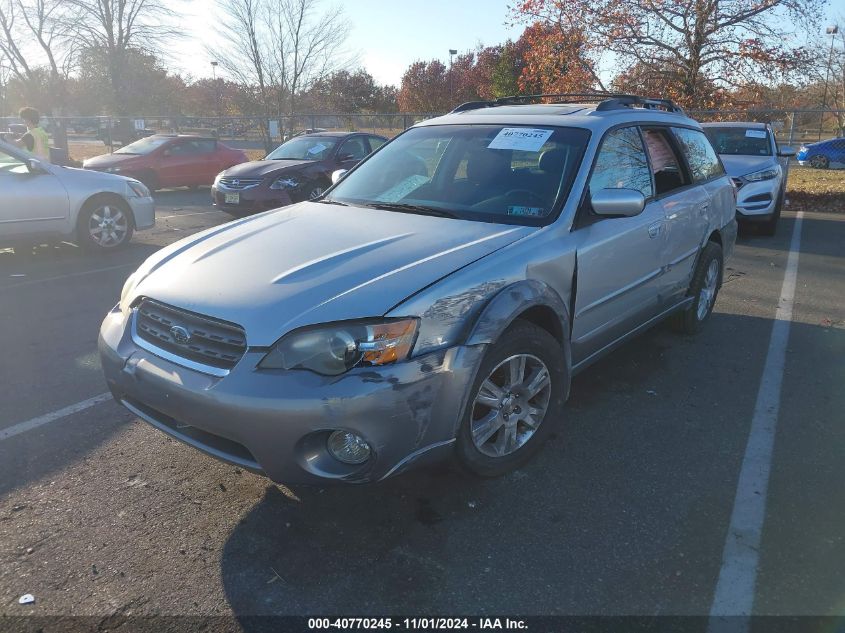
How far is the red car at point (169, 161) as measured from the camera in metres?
14.7

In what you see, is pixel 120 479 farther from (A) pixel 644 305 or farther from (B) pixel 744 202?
(B) pixel 744 202

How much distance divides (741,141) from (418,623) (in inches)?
428

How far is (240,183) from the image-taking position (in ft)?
35.6

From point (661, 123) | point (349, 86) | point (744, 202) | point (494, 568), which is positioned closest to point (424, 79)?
point (349, 86)

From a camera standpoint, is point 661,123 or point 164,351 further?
point 661,123

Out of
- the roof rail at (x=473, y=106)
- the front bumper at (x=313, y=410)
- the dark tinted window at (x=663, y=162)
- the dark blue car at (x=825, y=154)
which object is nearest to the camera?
the front bumper at (x=313, y=410)

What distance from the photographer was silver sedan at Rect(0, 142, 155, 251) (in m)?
7.59

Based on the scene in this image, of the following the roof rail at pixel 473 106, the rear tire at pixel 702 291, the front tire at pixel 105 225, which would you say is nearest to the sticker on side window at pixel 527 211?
the roof rail at pixel 473 106

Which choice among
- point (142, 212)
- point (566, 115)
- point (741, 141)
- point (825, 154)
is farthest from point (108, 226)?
point (825, 154)

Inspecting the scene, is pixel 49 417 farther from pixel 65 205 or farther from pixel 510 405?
pixel 65 205

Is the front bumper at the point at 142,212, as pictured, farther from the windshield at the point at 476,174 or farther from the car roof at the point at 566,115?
the car roof at the point at 566,115

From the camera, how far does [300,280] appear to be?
109 inches

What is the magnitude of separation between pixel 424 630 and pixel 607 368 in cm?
284

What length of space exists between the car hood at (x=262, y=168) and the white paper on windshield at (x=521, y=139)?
7.66m
